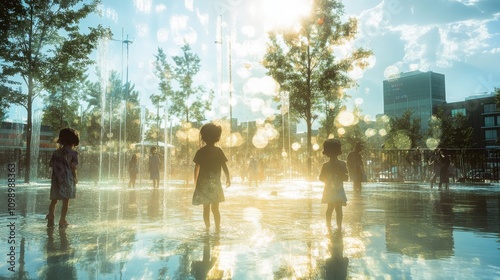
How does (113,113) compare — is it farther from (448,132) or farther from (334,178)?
(334,178)

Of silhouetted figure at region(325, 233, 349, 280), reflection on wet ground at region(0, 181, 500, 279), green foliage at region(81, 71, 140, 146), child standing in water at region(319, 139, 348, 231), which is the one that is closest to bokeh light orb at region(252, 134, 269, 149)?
green foliage at region(81, 71, 140, 146)

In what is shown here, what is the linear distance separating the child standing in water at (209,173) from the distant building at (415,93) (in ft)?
551

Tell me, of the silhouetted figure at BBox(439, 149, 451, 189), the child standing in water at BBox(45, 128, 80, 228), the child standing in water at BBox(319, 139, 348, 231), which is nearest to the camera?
the child standing in water at BBox(319, 139, 348, 231)

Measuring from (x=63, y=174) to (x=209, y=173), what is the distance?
280 centimetres

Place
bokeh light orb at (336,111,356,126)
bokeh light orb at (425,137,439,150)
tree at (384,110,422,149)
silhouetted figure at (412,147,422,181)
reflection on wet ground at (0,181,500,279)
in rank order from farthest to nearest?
1. bokeh light orb at (425,137,439,150)
2. tree at (384,110,422,149)
3. bokeh light orb at (336,111,356,126)
4. silhouetted figure at (412,147,422,181)
5. reflection on wet ground at (0,181,500,279)

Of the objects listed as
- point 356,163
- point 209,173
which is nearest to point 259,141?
point 356,163

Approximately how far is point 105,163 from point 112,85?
31.0m

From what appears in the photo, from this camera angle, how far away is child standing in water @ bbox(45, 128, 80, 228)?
24.8ft

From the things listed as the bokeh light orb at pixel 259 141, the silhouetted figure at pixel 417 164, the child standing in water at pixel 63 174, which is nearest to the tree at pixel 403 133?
the bokeh light orb at pixel 259 141

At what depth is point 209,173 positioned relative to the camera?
6.96 m

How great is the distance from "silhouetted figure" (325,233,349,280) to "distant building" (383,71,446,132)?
168685 millimetres

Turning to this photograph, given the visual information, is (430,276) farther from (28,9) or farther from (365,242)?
(28,9)

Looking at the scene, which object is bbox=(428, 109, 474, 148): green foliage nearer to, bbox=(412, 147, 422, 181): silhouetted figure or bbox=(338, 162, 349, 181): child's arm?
bbox=(412, 147, 422, 181): silhouetted figure

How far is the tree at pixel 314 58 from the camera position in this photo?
27062 mm
